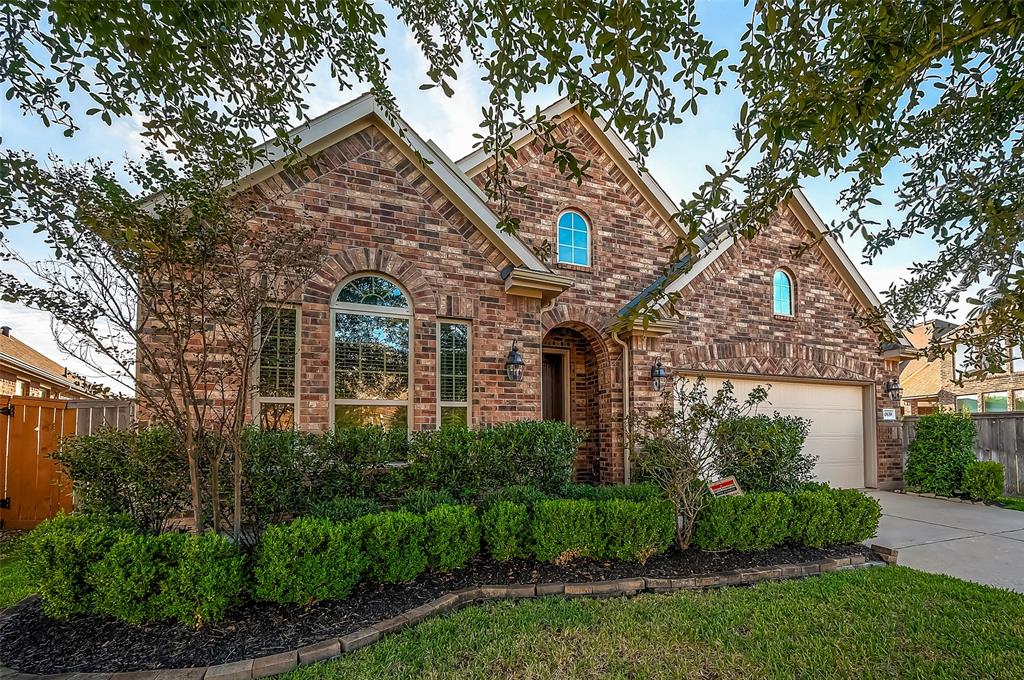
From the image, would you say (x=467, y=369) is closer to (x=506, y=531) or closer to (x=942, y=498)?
(x=506, y=531)

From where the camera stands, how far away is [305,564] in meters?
3.99

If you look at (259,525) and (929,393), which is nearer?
(259,525)

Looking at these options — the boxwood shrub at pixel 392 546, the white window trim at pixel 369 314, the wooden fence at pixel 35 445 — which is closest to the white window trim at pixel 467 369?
the white window trim at pixel 369 314

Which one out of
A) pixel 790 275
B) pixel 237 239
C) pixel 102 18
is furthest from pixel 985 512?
pixel 102 18

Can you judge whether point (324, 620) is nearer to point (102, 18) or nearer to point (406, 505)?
point (406, 505)

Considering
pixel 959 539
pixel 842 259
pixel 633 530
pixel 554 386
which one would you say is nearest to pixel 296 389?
pixel 633 530

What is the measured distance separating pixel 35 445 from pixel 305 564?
5758 millimetres

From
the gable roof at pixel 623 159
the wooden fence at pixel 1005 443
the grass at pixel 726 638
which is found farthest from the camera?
the gable roof at pixel 623 159

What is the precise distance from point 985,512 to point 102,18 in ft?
40.2

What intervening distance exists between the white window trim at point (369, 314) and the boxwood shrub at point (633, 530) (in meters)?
2.64

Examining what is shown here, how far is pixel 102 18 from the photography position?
3.01 meters

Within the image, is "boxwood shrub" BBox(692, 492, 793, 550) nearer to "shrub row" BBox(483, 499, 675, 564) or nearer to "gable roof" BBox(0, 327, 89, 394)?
"shrub row" BBox(483, 499, 675, 564)

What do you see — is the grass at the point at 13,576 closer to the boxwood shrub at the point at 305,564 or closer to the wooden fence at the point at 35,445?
the wooden fence at the point at 35,445

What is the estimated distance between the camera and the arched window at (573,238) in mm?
9703
